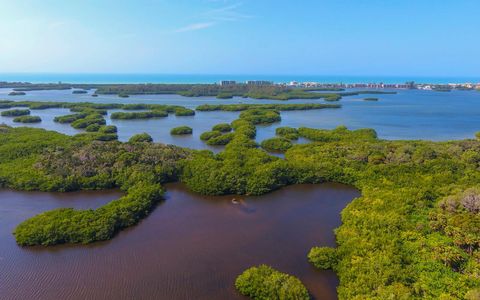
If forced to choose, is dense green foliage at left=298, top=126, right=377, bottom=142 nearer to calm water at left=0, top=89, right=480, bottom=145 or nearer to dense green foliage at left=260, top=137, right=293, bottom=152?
calm water at left=0, top=89, right=480, bottom=145

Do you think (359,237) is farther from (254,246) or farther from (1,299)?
(1,299)

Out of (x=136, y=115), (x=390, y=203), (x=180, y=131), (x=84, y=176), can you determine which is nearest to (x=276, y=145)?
(x=180, y=131)

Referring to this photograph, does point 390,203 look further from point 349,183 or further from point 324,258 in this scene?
point 324,258

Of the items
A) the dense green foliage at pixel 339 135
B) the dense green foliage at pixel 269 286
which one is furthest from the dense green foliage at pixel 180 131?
the dense green foliage at pixel 269 286

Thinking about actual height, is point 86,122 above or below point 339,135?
above

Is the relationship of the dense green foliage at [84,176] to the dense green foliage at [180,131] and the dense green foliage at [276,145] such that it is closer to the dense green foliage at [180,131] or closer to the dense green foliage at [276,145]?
the dense green foliage at [276,145]

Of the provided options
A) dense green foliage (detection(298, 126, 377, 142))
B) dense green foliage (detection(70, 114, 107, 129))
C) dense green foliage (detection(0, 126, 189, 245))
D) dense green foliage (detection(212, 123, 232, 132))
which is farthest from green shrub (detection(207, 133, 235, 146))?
dense green foliage (detection(70, 114, 107, 129))

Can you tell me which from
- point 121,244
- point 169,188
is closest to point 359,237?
point 121,244
